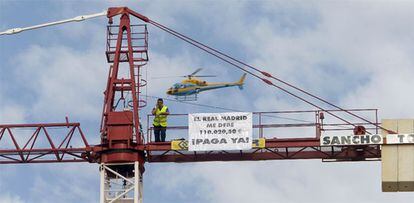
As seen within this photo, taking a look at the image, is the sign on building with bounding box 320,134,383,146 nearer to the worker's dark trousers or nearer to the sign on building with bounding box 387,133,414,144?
the sign on building with bounding box 387,133,414,144

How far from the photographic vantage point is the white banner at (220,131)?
246 ft

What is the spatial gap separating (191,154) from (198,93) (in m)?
11.0

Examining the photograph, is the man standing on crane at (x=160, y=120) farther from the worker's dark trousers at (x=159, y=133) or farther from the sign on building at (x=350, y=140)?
the sign on building at (x=350, y=140)

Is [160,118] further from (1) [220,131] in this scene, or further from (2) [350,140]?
(2) [350,140]

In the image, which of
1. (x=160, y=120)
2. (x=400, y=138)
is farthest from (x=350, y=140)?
(x=160, y=120)

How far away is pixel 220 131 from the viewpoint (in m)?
75.1

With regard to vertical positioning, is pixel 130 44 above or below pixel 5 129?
above

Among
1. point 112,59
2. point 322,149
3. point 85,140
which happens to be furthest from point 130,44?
point 322,149

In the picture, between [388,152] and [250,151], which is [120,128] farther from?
[388,152]

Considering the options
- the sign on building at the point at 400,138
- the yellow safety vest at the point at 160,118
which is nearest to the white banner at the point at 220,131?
the yellow safety vest at the point at 160,118

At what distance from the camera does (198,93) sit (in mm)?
86625

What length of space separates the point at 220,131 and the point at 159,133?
3394 millimetres

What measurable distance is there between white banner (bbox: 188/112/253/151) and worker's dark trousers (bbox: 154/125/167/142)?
1.53 m

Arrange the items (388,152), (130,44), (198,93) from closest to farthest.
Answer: (388,152) → (130,44) → (198,93)
